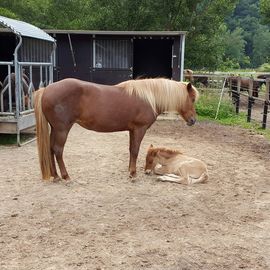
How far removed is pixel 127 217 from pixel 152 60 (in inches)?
498

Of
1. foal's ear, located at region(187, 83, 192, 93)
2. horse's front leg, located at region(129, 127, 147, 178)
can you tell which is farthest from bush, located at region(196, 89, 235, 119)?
horse's front leg, located at region(129, 127, 147, 178)

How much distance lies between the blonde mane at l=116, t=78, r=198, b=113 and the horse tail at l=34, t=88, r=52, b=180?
1220mm

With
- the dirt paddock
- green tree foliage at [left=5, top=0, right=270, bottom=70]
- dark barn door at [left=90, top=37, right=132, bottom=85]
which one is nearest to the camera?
the dirt paddock

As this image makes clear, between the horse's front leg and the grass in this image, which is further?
the grass

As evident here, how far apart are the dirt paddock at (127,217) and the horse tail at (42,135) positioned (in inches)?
11.0

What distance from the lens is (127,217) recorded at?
4.43 meters

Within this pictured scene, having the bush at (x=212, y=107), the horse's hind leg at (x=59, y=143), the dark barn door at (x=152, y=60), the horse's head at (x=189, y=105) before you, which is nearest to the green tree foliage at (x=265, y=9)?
the dark barn door at (x=152, y=60)

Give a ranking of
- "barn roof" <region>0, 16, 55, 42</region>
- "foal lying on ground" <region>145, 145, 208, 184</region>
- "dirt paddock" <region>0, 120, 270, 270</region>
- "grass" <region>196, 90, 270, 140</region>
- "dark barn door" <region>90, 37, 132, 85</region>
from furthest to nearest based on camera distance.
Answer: "dark barn door" <region>90, 37, 132, 85</region> < "grass" <region>196, 90, 270, 140</region> < "barn roof" <region>0, 16, 55, 42</region> < "foal lying on ground" <region>145, 145, 208, 184</region> < "dirt paddock" <region>0, 120, 270, 270</region>

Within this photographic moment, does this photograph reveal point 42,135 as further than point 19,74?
No

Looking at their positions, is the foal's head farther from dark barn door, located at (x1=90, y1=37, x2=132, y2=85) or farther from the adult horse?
dark barn door, located at (x1=90, y1=37, x2=132, y2=85)

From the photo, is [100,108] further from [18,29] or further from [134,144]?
[18,29]

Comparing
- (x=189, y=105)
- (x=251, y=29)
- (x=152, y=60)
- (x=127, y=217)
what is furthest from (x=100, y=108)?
(x=251, y=29)

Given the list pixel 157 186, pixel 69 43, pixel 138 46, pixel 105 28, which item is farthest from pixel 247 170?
pixel 105 28

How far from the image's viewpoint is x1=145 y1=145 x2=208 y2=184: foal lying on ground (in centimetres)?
582
